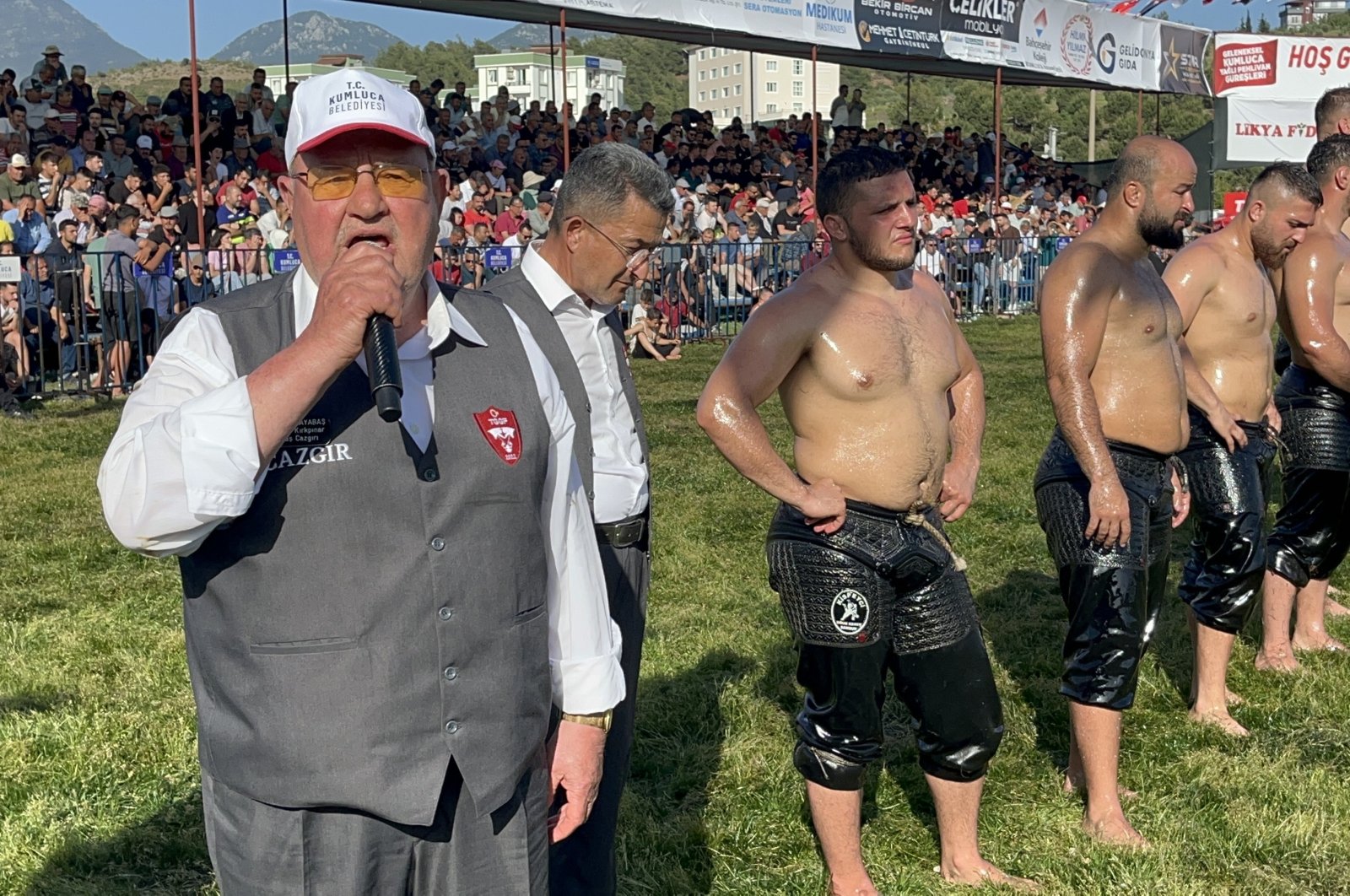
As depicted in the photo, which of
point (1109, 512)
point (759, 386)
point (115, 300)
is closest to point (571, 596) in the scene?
point (759, 386)

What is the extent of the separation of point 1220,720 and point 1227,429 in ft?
3.96

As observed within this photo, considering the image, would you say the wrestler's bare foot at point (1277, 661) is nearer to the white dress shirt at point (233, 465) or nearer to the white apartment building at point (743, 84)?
the white dress shirt at point (233, 465)

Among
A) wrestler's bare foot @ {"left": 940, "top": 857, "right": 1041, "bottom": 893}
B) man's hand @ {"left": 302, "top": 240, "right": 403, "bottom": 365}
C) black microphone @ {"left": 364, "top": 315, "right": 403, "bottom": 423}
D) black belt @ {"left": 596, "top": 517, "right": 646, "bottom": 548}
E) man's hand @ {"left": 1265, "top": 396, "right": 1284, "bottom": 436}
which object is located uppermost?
man's hand @ {"left": 302, "top": 240, "right": 403, "bottom": 365}

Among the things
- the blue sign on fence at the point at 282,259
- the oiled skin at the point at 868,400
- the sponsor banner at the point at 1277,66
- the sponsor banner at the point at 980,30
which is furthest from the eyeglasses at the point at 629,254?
the sponsor banner at the point at 1277,66

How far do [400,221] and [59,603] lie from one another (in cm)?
560

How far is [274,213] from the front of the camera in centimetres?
1527

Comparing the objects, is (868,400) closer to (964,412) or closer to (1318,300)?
(964,412)

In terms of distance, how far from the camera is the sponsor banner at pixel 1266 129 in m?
30.3

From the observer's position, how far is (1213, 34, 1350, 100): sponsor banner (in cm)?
3309

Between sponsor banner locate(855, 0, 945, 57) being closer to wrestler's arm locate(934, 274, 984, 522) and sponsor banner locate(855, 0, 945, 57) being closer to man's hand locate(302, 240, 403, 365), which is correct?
wrestler's arm locate(934, 274, 984, 522)

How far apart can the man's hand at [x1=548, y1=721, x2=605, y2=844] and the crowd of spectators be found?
14.9 feet

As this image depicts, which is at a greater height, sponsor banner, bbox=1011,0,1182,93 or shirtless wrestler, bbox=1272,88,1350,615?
sponsor banner, bbox=1011,0,1182,93

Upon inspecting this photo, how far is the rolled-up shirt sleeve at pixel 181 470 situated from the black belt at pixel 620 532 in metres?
1.73

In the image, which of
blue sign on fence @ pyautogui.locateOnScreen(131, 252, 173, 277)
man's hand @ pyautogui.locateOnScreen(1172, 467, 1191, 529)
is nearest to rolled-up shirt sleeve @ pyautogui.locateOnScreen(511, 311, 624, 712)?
man's hand @ pyautogui.locateOnScreen(1172, 467, 1191, 529)
